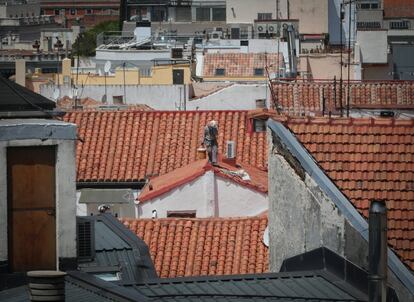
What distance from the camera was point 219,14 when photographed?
83.9 metres

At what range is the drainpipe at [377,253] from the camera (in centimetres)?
1262

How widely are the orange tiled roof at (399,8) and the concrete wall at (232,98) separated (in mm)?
38313

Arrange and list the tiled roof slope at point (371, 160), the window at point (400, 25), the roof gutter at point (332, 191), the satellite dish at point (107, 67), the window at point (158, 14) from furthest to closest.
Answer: the window at point (400, 25) < the window at point (158, 14) < the satellite dish at point (107, 67) < the tiled roof slope at point (371, 160) < the roof gutter at point (332, 191)

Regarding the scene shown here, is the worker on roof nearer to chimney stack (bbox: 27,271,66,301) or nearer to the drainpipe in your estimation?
the drainpipe

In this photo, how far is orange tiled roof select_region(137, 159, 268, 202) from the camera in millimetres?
28547

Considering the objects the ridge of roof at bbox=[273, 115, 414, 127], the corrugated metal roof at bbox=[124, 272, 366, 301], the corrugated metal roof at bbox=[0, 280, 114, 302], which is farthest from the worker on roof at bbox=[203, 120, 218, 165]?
the corrugated metal roof at bbox=[0, 280, 114, 302]

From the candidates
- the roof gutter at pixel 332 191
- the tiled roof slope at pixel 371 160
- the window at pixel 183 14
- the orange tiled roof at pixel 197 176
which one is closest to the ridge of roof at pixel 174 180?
the orange tiled roof at pixel 197 176

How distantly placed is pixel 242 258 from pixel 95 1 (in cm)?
13012

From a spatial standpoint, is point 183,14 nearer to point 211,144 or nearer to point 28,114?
point 211,144

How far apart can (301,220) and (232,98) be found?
112 feet

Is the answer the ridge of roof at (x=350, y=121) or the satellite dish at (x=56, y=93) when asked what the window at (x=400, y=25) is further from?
the ridge of roof at (x=350, y=121)

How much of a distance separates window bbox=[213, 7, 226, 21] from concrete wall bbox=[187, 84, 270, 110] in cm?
3224

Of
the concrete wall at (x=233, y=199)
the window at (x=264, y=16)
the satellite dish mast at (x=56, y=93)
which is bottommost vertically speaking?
the concrete wall at (x=233, y=199)

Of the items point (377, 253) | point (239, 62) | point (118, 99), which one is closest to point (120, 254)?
point (377, 253)
